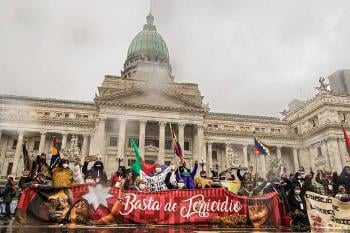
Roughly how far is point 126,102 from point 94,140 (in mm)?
7456

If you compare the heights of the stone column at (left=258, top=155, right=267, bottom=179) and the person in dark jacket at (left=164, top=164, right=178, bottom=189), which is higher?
the stone column at (left=258, top=155, right=267, bottom=179)

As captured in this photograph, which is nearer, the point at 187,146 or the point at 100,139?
the point at 100,139

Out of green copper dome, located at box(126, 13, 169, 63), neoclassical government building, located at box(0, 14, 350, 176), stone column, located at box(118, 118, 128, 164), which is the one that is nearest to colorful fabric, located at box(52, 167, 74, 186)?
neoclassical government building, located at box(0, 14, 350, 176)

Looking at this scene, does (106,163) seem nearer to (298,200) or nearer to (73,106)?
(73,106)

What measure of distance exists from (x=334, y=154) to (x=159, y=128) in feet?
92.3

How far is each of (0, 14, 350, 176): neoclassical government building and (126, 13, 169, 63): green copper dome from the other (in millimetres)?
8629

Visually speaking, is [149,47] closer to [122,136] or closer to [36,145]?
[122,136]

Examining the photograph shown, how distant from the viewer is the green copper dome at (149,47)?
6188 cm

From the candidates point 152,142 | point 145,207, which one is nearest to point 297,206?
point 145,207

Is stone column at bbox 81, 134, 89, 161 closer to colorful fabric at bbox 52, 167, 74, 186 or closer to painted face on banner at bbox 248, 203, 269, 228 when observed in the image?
colorful fabric at bbox 52, 167, 74, 186

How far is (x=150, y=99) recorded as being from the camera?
42969 mm

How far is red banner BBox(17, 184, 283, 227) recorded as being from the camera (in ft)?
30.6

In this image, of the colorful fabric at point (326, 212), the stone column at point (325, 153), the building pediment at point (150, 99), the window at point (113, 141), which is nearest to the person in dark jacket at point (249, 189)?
the colorful fabric at point (326, 212)

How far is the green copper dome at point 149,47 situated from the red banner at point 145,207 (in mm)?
53612
